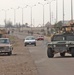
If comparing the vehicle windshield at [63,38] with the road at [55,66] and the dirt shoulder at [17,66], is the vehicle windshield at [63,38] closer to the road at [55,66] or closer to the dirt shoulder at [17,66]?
the road at [55,66]

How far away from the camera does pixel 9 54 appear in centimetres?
4034

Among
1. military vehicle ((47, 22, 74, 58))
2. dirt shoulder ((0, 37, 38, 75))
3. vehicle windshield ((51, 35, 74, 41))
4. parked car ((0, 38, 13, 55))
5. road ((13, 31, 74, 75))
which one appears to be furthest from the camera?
parked car ((0, 38, 13, 55))

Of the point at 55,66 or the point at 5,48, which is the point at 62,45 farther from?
the point at 55,66

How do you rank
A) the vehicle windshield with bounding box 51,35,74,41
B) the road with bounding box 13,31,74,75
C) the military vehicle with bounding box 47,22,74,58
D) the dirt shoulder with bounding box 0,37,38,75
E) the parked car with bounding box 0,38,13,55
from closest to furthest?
the dirt shoulder with bounding box 0,37,38,75
the road with bounding box 13,31,74,75
the military vehicle with bounding box 47,22,74,58
the vehicle windshield with bounding box 51,35,74,41
the parked car with bounding box 0,38,13,55

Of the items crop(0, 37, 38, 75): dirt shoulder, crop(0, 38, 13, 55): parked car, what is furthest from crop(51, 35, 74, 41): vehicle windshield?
crop(0, 38, 13, 55): parked car

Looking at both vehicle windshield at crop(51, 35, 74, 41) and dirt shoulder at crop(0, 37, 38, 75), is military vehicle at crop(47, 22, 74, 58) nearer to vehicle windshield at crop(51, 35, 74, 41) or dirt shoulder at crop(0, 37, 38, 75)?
vehicle windshield at crop(51, 35, 74, 41)

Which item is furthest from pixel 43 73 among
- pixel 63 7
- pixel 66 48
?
pixel 63 7

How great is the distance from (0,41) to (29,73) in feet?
69.3

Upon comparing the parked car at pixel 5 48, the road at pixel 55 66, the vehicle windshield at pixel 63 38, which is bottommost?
the road at pixel 55 66

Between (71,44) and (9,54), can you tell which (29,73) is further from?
(9,54)

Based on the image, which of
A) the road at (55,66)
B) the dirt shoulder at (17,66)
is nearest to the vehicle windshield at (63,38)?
the road at (55,66)

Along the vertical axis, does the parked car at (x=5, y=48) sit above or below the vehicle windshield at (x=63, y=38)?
below

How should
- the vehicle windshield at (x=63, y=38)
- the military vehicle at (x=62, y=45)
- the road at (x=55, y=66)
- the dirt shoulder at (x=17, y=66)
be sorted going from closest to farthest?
the dirt shoulder at (x=17, y=66)
the road at (x=55, y=66)
the military vehicle at (x=62, y=45)
the vehicle windshield at (x=63, y=38)

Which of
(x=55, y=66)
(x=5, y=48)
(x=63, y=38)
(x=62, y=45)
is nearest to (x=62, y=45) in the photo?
(x=62, y=45)
